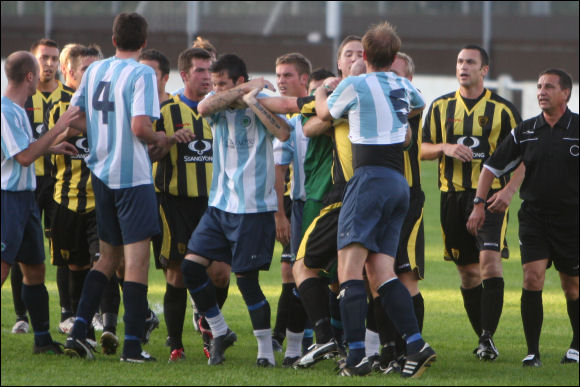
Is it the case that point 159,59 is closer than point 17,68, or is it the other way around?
point 17,68

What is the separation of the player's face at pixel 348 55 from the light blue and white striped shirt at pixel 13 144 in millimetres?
2254

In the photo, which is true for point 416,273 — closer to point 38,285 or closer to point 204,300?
point 204,300

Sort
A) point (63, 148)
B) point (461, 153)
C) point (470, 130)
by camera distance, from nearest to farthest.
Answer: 1. point (63, 148)
2. point (461, 153)
3. point (470, 130)

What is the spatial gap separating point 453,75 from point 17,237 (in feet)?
67.8

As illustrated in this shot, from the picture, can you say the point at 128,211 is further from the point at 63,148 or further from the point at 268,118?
the point at 268,118

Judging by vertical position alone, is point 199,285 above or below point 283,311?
above

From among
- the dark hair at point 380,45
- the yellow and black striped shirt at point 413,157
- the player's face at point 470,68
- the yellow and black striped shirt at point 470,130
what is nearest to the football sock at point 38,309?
the yellow and black striped shirt at point 413,157

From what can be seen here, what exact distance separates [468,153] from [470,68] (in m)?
0.74

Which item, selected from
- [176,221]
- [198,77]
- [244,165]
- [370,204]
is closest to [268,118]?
[244,165]

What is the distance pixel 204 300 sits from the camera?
256 inches

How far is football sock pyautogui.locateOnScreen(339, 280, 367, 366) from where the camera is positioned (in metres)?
5.77

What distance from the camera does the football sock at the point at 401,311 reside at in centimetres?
572

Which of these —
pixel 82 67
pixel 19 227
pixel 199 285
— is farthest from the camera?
pixel 82 67

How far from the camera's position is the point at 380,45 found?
5.91 metres
